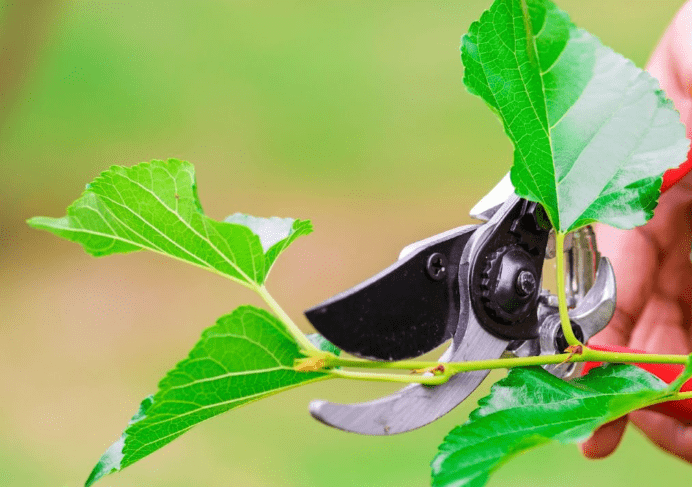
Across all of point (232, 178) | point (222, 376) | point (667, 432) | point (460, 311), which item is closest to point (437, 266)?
point (460, 311)

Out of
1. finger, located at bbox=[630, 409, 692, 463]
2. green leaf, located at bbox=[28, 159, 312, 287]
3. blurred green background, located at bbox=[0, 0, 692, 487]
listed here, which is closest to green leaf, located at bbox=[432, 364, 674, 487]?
green leaf, located at bbox=[28, 159, 312, 287]

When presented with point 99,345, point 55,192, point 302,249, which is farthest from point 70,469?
point 55,192

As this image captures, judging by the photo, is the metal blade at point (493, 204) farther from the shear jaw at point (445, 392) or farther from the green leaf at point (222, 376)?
the green leaf at point (222, 376)

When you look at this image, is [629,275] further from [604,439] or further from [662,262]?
[604,439]

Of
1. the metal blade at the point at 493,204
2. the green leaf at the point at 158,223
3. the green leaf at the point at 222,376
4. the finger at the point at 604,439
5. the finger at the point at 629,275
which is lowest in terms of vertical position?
the finger at the point at 604,439

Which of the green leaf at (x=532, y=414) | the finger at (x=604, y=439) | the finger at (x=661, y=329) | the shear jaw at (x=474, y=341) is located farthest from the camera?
the finger at (x=661, y=329)

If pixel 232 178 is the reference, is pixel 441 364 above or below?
below

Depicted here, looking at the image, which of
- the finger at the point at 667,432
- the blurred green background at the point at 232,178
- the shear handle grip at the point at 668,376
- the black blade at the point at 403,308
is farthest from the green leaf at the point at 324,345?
the blurred green background at the point at 232,178

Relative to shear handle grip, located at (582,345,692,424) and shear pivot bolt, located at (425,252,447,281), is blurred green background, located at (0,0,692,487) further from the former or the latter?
shear pivot bolt, located at (425,252,447,281)
